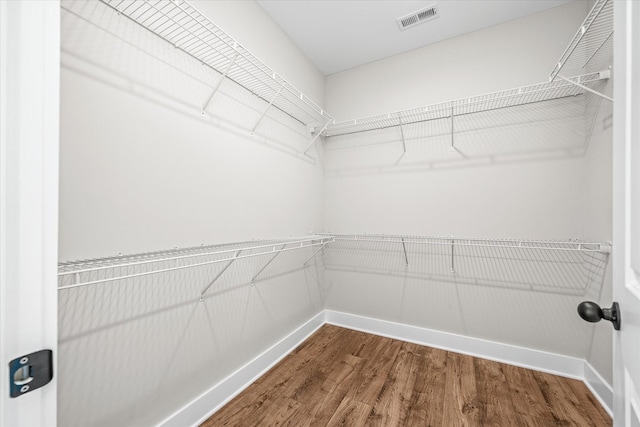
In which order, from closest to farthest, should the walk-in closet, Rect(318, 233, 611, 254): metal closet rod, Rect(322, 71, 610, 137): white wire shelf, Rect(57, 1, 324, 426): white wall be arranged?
the walk-in closet, Rect(57, 1, 324, 426): white wall, Rect(318, 233, 611, 254): metal closet rod, Rect(322, 71, 610, 137): white wire shelf

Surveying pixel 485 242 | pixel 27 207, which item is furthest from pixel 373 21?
pixel 27 207

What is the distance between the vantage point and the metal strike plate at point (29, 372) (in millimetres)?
343

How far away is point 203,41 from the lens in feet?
3.68

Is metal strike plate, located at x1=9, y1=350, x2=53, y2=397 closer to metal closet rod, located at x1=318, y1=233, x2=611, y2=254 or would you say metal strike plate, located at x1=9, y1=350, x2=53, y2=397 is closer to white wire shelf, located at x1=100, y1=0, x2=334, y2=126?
white wire shelf, located at x1=100, y1=0, x2=334, y2=126

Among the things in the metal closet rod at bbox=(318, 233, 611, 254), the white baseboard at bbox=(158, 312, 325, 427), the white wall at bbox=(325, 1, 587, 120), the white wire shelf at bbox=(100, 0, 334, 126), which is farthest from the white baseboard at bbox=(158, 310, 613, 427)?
the white wall at bbox=(325, 1, 587, 120)

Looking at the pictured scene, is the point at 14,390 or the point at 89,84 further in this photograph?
the point at 89,84

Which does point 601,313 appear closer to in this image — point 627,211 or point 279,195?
point 627,211

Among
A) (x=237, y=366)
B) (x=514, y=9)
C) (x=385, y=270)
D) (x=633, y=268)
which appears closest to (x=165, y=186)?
(x=237, y=366)

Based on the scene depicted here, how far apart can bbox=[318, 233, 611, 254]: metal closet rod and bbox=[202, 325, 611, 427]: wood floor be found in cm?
87

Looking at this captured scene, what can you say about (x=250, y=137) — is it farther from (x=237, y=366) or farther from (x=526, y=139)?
(x=526, y=139)

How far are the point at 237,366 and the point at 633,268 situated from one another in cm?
174

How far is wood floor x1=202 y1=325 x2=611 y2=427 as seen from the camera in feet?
4.31

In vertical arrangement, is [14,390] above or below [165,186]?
below

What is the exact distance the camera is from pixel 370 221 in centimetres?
231
